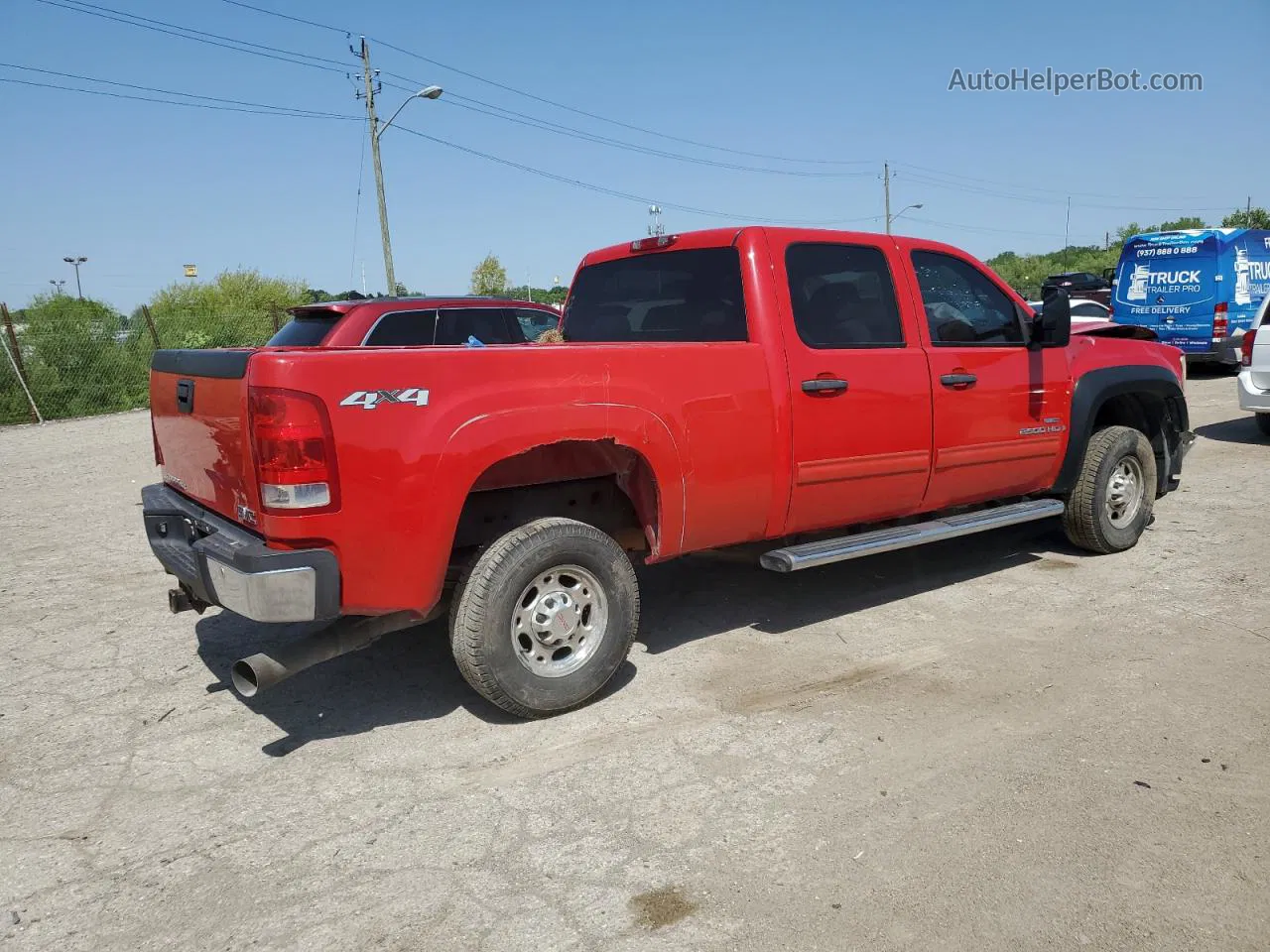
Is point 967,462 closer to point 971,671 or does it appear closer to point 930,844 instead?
point 971,671

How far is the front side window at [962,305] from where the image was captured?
5129mm

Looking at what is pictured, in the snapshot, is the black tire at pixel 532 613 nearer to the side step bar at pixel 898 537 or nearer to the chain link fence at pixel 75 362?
the side step bar at pixel 898 537

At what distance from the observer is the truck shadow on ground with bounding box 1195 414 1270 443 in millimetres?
10148

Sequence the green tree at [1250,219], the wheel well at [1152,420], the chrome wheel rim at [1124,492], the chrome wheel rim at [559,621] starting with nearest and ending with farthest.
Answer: the chrome wheel rim at [559,621]
the chrome wheel rim at [1124,492]
the wheel well at [1152,420]
the green tree at [1250,219]

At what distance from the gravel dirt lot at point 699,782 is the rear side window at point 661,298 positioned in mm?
1595

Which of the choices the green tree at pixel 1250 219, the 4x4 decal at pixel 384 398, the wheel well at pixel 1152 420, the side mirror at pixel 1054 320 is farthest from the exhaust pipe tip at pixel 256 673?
the green tree at pixel 1250 219

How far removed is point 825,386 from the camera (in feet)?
14.7

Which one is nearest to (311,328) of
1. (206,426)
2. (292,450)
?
(206,426)

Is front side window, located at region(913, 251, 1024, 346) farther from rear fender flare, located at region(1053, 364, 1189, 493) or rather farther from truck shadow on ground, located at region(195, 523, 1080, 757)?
truck shadow on ground, located at region(195, 523, 1080, 757)

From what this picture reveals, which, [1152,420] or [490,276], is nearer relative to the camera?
[1152,420]

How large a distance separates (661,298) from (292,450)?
2.32 metres

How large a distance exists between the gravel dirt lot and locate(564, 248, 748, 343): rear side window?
1595 mm

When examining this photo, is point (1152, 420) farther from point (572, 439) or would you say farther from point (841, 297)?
point (572, 439)

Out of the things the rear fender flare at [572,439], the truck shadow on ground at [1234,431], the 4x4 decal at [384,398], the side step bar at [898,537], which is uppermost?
the 4x4 decal at [384,398]
